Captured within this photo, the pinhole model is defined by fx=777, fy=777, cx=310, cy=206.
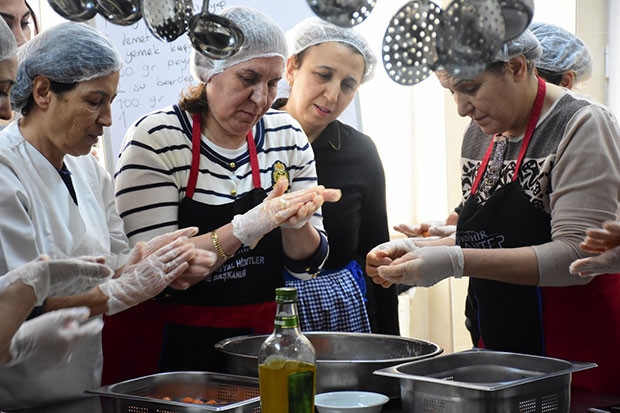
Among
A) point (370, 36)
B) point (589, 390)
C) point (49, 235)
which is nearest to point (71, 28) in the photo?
point (49, 235)

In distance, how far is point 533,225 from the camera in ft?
6.72

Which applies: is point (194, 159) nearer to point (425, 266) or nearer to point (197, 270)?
Answer: point (197, 270)

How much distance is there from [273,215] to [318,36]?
808mm

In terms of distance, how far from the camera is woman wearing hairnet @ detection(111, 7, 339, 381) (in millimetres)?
2090

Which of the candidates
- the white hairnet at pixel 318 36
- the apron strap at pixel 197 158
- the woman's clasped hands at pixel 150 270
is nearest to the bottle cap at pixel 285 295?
the woman's clasped hands at pixel 150 270

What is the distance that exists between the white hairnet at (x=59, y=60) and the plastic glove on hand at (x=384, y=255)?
2.72 feet

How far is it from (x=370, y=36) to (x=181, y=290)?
2.37 m

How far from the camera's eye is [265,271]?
7.25 feet

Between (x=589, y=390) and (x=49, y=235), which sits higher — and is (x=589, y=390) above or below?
below

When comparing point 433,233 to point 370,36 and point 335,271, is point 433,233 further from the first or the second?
point 370,36

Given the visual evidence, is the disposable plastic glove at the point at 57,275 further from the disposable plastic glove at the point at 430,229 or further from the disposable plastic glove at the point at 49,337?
the disposable plastic glove at the point at 430,229

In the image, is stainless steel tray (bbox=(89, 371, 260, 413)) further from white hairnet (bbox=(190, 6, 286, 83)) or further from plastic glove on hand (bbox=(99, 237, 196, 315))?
white hairnet (bbox=(190, 6, 286, 83))

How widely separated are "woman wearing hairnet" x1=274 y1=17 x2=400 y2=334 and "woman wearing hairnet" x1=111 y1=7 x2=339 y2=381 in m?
0.27

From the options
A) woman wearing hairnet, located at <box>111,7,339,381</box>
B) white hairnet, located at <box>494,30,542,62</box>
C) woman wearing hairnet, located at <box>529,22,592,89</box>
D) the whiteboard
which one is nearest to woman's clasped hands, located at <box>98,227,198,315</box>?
woman wearing hairnet, located at <box>111,7,339,381</box>
